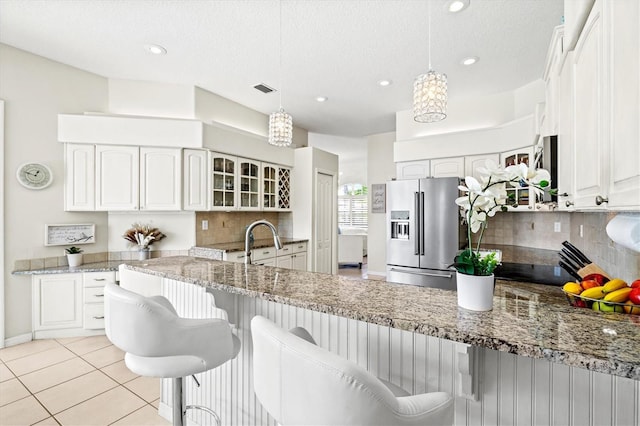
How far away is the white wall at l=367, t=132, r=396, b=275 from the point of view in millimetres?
5887

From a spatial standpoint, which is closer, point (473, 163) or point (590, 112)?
point (590, 112)

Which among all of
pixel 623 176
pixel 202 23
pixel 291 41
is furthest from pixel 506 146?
pixel 202 23

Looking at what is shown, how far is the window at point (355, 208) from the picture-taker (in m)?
10.2

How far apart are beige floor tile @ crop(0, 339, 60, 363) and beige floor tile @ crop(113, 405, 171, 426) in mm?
1688

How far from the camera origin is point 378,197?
19.7ft

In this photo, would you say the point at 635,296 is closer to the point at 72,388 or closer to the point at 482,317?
the point at 482,317

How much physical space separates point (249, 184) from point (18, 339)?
9.74ft

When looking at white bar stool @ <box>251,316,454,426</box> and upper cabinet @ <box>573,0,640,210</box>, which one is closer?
white bar stool @ <box>251,316,454,426</box>

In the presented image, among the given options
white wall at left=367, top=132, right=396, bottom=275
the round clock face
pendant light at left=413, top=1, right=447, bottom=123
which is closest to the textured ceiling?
pendant light at left=413, top=1, right=447, bottom=123

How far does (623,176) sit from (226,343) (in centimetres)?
149

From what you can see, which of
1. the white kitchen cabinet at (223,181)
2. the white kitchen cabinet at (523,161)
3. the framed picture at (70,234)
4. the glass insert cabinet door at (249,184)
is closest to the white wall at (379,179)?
the white kitchen cabinet at (523,161)

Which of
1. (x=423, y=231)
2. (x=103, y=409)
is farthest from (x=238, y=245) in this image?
(x=423, y=231)

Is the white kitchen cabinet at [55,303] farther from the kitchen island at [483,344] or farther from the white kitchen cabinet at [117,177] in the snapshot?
the kitchen island at [483,344]

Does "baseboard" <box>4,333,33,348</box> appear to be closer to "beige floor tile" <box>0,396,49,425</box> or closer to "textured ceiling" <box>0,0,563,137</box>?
"beige floor tile" <box>0,396,49,425</box>
